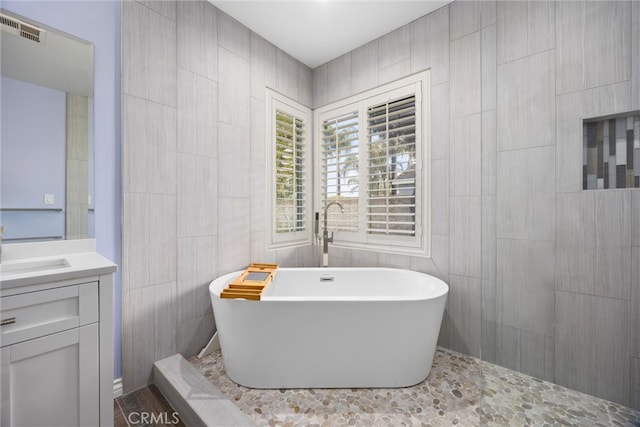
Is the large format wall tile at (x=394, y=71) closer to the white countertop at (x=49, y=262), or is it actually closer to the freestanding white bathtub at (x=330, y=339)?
the freestanding white bathtub at (x=330, y=339)

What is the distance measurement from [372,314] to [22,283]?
5.13 ft

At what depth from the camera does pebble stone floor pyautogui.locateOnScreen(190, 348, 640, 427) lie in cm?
77

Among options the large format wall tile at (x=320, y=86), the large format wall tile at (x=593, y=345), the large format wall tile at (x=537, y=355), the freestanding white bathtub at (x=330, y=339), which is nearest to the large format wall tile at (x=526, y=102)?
the large format wall tile at (x=593, y=345)

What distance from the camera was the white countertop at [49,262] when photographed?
1067 mm

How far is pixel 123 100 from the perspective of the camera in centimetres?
166

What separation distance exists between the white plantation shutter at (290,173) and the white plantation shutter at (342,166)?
240mm

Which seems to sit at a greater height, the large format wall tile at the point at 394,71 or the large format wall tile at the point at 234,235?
the large format wall tile at the point at 394,71

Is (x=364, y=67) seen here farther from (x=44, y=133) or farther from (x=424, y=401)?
(x=424, y=401)

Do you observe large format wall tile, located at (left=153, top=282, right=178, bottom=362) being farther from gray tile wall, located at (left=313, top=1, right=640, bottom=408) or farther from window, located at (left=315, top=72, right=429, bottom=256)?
gray tile wall, located at (left=313, top=1, right=640, bottom=408)

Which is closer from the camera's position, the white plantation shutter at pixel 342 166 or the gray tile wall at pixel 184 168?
the gray tile wall at pixel 184 168

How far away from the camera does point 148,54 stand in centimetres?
176

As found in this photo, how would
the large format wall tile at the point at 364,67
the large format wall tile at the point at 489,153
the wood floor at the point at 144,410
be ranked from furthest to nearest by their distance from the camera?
the large format wall tile at the point at 364,67 < the wood floor at the point at 144,410 < the large format wall tile at the point at 489,153

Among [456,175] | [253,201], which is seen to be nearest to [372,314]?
[456,175]

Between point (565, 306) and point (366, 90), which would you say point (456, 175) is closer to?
point (366, 90)
